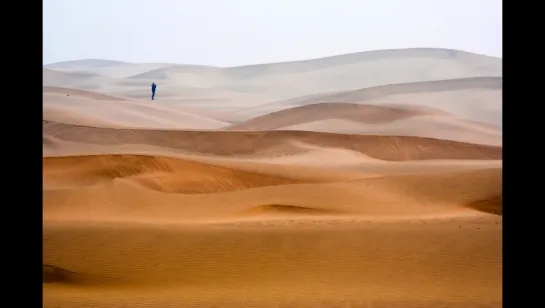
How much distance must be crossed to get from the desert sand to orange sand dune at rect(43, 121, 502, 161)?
8 centimetres

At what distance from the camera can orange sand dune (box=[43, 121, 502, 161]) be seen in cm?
2719

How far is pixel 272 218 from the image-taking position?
39.8ft

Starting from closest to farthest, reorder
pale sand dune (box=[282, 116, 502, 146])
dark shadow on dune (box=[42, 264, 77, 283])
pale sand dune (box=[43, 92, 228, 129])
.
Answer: dark shadow on dune (box=[42, 264, 77, 283]), pale sand dune (box=[282, 116, 502, 146]), pale sand dune (box=[43, 92, 228, 129])

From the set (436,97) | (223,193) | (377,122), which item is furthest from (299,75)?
(223,193)

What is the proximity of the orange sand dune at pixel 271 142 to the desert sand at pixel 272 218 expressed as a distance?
8cm

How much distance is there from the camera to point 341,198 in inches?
596

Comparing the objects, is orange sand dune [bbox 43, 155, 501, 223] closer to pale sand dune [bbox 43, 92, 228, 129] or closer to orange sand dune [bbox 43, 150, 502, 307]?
orange sand dune [bbox 43, 150, 502, 307]

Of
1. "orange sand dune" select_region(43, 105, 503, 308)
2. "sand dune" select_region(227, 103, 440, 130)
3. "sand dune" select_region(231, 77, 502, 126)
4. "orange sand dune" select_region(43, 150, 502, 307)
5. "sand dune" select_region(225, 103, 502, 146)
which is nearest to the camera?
"orange sand dune" select_region(43, 150, 502, 307)

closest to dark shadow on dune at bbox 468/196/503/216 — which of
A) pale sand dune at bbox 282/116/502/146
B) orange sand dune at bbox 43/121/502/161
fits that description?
orange sand dune at bbox 43/121/502/161

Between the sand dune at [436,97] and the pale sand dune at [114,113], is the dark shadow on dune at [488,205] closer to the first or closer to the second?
the pale sand dune at [114,113]

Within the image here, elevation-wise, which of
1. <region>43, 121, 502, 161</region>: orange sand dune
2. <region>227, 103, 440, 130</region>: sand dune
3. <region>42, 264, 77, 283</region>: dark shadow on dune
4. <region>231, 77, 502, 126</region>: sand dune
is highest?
<region>231, 77, 502, 126</region>: sand dune

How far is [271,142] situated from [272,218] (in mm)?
15806

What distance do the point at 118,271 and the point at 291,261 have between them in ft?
7.16
